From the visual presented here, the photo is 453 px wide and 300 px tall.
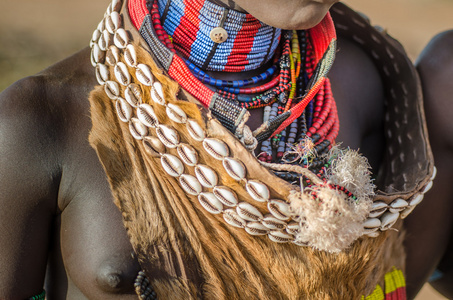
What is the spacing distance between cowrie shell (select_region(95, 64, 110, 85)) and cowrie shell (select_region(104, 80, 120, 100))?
12 mm

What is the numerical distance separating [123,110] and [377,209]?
0.56m

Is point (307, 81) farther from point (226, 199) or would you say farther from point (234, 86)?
point (226, 199)

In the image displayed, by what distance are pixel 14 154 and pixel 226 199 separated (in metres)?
0.43

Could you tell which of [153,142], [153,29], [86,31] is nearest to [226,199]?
[153,142]

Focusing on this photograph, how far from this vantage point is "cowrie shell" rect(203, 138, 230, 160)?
98 centimetres

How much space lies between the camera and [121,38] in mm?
1040

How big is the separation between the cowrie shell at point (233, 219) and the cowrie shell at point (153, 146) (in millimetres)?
176

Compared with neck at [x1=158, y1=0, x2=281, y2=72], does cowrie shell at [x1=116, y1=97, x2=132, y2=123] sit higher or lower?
lower

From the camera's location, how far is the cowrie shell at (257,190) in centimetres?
97

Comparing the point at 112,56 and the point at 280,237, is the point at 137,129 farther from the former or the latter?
the point at 280,237

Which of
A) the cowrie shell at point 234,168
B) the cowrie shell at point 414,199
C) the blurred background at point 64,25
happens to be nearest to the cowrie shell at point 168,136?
the cowrie shell at point 234,168

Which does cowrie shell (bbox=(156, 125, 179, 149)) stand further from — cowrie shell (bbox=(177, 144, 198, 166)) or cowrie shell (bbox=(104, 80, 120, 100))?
cowrie shell (bbox=(104, 80, 120, 100))

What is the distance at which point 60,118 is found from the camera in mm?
1074

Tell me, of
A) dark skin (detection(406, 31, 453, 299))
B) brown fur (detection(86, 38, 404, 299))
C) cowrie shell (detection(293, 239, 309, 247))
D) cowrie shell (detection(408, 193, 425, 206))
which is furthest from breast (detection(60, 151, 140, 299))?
dark skin (detection(406, 31, 453, 299))
